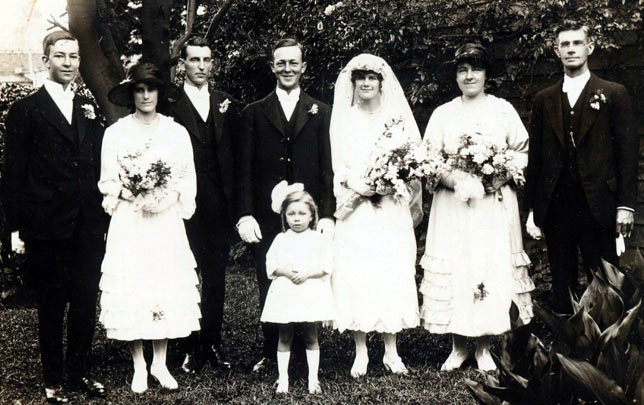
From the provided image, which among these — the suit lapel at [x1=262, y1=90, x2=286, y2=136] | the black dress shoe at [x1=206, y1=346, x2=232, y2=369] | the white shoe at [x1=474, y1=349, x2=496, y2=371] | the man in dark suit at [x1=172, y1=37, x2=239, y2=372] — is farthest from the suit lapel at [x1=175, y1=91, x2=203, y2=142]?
the white shoe at [x1=474, y1=349, x2=496, y2=371]

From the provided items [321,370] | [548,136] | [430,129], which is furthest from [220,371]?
[548,136]

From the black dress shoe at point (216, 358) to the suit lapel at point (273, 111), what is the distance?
1788mm

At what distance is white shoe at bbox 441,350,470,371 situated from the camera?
5465 millimetres

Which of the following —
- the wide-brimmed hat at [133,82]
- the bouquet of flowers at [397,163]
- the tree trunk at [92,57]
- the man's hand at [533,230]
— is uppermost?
the tree trunk at [92,57]

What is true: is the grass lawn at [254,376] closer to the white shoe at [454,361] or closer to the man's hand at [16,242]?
the white shoe at [454,361]

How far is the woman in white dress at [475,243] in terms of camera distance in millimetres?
5301

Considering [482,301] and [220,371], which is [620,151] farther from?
[220,371]

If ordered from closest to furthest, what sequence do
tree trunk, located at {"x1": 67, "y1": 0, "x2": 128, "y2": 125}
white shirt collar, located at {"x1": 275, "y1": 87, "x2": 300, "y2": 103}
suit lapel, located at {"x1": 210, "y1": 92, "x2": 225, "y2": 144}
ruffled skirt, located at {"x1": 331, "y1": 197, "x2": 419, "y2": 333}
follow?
1. ruffled skirt, located at {"x1": 331, "y1": 197, "x2": 419, "y2": 333}
2. white shirt collar, located at {"x1": 275, "y1": 87, "x2": 300, "y2": 103}
3. suit lapel, located at {"x1": 210, "y1": 92, "x2": 225, "y2": 144}
4. tree trunk, located at {"x1": 67, "y1": 0, "x2": 128, "y2": 125}

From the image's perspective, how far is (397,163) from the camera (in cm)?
503

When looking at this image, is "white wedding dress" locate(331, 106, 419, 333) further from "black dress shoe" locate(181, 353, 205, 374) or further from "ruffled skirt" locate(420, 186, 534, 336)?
"black dress shoe" locate(181, 353, 205, 374)

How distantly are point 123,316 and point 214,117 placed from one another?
1631mm

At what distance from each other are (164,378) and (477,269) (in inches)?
92.5

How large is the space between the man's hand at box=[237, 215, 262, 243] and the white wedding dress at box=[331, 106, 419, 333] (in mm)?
587

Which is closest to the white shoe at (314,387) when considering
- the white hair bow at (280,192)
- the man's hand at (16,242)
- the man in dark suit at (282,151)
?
the man in dark suit at (282,151)
